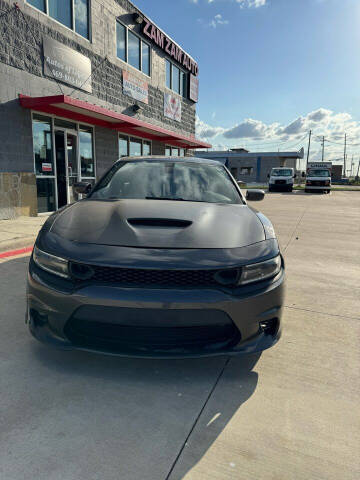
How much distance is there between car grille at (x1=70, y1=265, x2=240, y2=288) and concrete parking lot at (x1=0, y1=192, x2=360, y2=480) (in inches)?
28.0

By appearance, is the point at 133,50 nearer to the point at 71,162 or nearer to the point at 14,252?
the point at 71,162

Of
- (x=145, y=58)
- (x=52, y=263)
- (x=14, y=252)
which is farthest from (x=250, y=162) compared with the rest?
(x=52, y=263)

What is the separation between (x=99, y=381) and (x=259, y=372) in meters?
1.11

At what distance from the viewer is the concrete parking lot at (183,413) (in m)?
1.62

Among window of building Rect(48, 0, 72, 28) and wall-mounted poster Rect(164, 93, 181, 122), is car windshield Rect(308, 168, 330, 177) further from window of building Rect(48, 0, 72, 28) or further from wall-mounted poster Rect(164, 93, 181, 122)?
window of building Rect(48, 0, 72, 28)

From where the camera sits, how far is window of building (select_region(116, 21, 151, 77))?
13.0m

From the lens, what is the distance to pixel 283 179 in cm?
2889

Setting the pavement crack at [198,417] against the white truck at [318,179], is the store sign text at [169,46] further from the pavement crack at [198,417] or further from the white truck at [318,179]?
the pavement crack at [198,417]

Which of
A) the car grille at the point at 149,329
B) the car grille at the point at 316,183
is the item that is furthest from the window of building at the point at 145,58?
the car grille at the point at 316,183

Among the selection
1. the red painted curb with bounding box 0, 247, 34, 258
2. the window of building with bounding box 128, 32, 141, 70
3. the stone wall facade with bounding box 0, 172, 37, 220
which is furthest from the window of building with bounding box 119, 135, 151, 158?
the red painted curb with bounding box 0, 247, 34, 258

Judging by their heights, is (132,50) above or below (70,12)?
above

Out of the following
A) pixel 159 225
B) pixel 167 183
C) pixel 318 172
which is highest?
pixel 318 172

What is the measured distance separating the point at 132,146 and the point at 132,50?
3771 millimetres

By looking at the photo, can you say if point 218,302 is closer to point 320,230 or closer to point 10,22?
point 320,230
